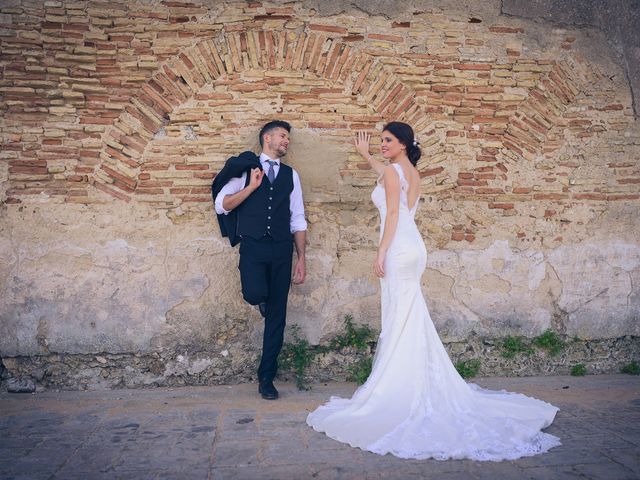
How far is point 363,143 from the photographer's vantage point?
16.2 feet

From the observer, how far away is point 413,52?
5172 millimetres

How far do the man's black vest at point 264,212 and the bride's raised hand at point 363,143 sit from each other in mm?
728

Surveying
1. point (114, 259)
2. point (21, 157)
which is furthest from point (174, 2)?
point (114, 259)

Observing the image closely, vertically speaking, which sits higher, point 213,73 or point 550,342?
point 213,73

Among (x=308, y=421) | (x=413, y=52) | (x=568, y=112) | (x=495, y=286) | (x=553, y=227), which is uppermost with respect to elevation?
(x=413, y=52)

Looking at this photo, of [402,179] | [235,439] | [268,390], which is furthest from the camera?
[268,390]

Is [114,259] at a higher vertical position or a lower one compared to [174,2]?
lower

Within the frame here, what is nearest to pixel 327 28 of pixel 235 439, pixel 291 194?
pixel 291 194

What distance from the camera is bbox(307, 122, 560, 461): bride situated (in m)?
3.59

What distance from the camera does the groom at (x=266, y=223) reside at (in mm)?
4586

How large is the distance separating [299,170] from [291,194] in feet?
1.14

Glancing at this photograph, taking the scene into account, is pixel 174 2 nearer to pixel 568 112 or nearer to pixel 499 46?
pixel 499 46

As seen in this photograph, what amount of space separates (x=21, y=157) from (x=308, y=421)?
318 centimetres

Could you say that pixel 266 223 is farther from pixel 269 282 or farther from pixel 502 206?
pixel 502 206
